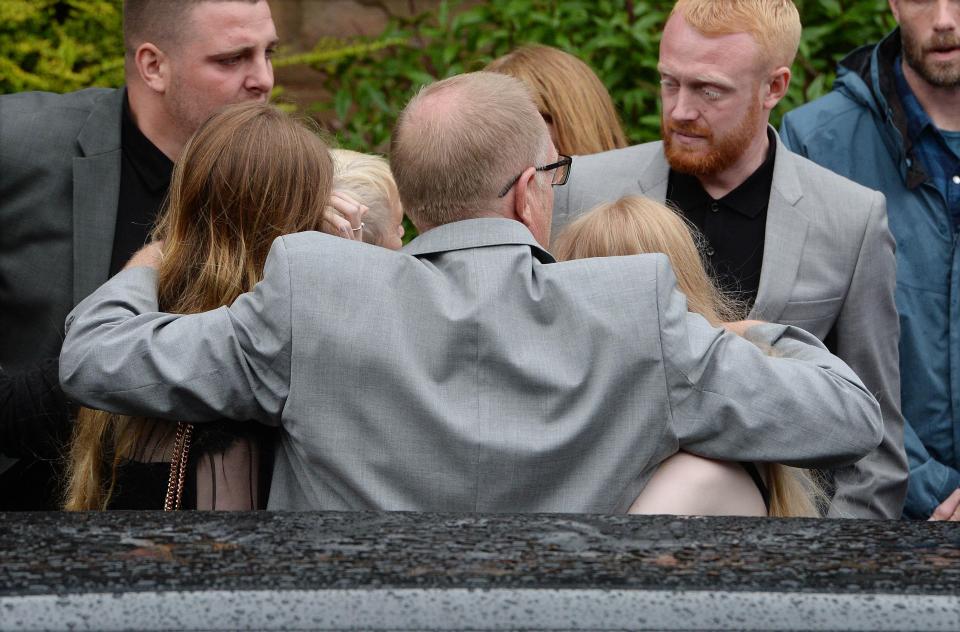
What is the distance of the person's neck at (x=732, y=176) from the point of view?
12.0 feet

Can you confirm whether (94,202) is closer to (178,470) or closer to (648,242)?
(178,470)

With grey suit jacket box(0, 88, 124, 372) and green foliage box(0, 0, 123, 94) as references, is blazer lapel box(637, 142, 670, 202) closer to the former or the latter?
grey suit jacket box(0, 88, 124, 372)

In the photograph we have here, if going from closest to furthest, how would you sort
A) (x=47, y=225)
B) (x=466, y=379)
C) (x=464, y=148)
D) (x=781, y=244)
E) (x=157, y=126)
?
(x=466, y=379), (x=464, y=148), (x=47, y=225), (x=781, y=244), (x=157, y=126)

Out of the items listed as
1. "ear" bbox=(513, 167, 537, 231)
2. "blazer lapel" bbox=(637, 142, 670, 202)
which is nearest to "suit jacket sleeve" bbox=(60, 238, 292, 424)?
"ear" bbox=(513, 167, 537, 231)

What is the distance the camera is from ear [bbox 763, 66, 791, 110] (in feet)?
12.4

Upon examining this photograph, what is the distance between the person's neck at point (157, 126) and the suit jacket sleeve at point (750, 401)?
1.89 metres

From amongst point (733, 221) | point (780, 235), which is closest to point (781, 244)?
point (780, 235)

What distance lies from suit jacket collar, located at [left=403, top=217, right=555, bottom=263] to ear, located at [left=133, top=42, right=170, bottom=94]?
1641 mm

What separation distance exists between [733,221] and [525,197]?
4.63 ft

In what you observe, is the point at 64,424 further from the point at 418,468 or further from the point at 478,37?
the point at 478,37

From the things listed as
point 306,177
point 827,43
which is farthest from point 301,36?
point 306,177

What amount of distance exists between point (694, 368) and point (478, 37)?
139 inches

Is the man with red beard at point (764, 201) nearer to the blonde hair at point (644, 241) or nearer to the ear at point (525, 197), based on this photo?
the blonde hair at point (644, 241)

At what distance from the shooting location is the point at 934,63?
4.09m
